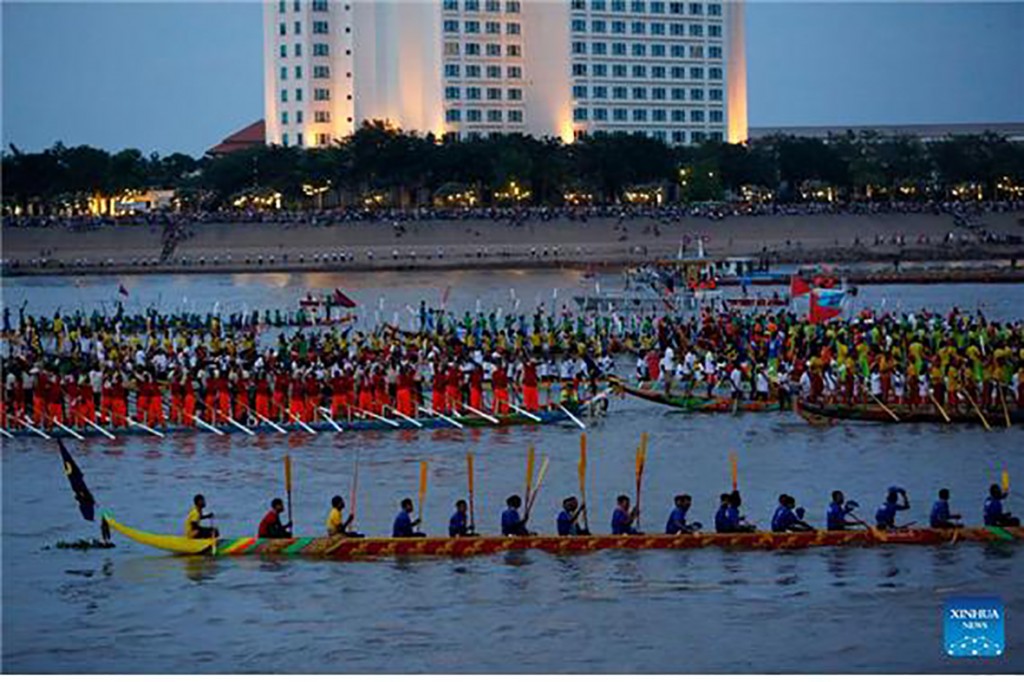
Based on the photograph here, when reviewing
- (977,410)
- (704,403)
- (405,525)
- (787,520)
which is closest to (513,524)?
(405,525)

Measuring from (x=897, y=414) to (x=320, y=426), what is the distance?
8.39 meters

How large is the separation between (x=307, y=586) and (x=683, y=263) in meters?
42.5

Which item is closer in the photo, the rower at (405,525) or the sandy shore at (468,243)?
the rower at (405,525)

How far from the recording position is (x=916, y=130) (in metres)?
126

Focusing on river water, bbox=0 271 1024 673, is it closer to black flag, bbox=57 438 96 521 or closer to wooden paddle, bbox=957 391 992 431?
wooden paddle, bbox=957 391 992 431

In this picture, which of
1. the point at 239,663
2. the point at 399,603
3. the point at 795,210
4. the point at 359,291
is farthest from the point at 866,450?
the point at 795,210

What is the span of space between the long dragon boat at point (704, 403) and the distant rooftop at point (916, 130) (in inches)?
3631

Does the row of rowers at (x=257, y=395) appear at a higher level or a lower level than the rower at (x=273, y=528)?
higher

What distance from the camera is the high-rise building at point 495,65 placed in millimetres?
100562

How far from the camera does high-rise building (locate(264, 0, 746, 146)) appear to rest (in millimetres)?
100562

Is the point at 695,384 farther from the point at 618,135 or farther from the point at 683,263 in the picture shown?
the point at 618,135

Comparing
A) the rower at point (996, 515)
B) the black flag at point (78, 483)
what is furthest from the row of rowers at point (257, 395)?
the rower at point (996, 515)

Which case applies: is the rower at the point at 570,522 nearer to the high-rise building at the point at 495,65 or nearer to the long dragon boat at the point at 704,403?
the long dragon boat at the point at 704,403

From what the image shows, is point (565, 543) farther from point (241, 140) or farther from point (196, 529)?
point (241, 140)
